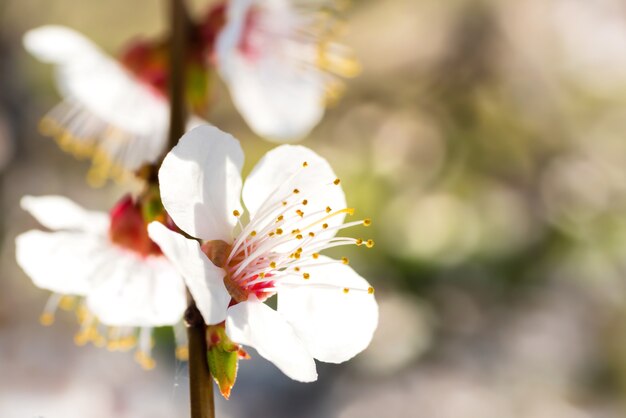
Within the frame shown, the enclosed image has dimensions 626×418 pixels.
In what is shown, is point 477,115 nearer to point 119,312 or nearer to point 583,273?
point 583,273

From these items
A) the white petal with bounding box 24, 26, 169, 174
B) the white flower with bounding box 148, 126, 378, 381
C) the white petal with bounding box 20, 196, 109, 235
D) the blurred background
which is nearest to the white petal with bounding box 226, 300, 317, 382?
the white flower with bounding box 148, 126, 378, 381

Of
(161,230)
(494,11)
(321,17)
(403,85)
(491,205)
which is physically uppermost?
(494,11)

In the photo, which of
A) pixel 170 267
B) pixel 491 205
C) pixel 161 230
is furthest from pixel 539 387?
pixel 161 230

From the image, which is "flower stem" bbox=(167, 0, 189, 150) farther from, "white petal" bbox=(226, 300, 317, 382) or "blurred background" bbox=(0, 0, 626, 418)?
"blurred background" bbox=(0, 0, 626, 418)

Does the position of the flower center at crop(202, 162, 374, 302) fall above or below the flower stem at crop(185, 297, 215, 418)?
above

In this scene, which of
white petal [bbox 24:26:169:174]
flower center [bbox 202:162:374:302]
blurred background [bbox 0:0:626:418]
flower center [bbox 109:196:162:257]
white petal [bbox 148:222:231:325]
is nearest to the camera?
white petal [bbox 148:222:231:325]

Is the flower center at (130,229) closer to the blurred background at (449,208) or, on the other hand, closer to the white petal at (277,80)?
the white petal at (277,80)
